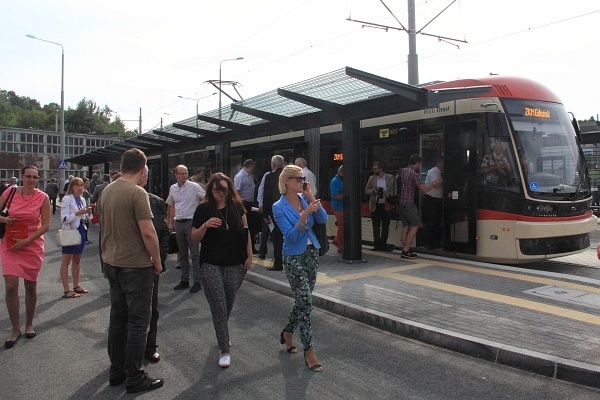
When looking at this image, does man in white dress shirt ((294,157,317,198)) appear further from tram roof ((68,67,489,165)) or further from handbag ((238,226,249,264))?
handbag ((238,226,249,264))

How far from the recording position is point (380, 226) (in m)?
10.5

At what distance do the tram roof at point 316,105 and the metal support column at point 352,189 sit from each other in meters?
0.31

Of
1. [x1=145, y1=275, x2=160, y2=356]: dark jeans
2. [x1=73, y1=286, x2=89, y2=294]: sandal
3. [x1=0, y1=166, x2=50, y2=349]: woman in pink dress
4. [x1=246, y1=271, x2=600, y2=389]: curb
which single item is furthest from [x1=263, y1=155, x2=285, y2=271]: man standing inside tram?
[x1=145, y1=275, x2=160, y2=356]: dark jeans

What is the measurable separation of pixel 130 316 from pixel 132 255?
19.4 inches

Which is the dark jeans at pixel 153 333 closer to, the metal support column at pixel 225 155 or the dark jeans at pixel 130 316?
the dark jeans at pixel 130 316

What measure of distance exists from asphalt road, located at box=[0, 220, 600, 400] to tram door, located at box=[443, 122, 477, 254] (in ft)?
11.9

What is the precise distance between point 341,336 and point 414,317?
87 centimetres

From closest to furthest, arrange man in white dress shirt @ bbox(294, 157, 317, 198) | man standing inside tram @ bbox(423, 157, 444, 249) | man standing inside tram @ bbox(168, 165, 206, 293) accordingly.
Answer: man standing inside tram @ bbox(168, 165, 206, 293), man in white dress shirt @ bbox(294, 157, 317, 198), man standing inside tram @ bbox(423, 157, 444, 249)

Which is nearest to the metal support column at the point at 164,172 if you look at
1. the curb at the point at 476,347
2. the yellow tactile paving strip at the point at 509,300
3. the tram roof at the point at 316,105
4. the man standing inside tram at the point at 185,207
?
the tram roof at the point at 316,105

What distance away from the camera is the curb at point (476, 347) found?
4215 millimetres

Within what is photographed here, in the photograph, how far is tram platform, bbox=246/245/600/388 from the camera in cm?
462

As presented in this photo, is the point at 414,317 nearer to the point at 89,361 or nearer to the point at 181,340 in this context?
the point at 181,340

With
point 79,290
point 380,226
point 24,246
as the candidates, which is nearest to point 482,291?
point 380,226

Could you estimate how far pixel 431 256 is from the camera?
961 cm
